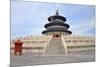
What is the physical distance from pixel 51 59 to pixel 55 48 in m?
0.15

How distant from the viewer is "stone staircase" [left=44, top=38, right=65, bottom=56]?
2.39 metres

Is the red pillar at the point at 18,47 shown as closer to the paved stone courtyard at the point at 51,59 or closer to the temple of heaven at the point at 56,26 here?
the paved stone courtyard at the point at 51,59

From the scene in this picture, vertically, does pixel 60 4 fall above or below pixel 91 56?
above

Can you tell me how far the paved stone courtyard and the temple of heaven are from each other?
30 centimetres

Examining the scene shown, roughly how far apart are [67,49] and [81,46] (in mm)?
211

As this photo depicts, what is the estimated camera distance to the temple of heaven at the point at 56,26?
2.40m

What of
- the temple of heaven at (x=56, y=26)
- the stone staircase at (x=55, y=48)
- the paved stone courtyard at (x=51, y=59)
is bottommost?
the paved stone courtyard at (x=51, y=59)

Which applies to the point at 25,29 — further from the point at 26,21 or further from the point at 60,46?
the point at 60,46

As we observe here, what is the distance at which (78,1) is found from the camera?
2.54 metres

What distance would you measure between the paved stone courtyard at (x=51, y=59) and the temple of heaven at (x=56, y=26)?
298 millimetres

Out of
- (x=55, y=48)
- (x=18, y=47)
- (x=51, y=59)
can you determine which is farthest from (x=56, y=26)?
(x=18, y=47)

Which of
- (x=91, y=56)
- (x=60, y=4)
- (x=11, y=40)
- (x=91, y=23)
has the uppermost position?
(x=60, y=4)

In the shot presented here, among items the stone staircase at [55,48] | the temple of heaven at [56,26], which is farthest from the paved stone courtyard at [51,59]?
the temple of heaven at [56,26]
